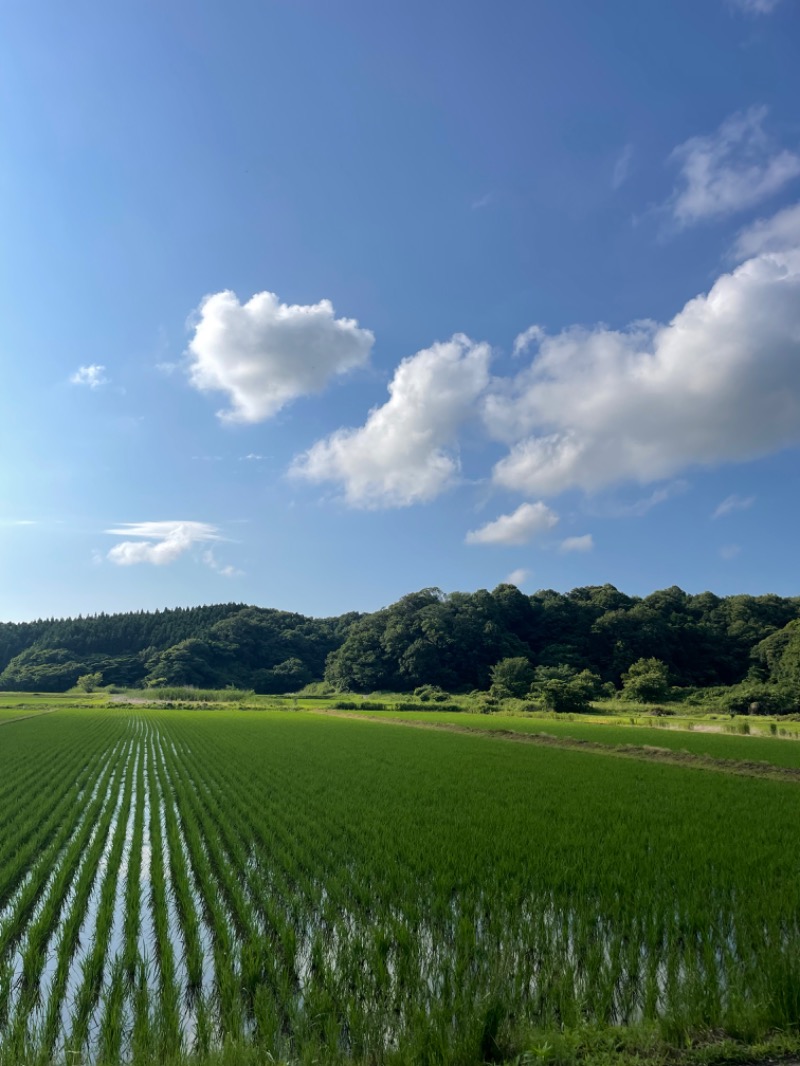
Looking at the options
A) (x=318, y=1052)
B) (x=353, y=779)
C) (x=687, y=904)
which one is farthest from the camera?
(x=353, y=779)

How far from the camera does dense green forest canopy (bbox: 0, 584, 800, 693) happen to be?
81000 millimetres

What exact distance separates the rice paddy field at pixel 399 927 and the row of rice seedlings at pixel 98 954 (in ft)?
0.10

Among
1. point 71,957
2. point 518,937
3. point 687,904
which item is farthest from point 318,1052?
point 687,904

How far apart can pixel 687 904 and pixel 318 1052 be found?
173 inches

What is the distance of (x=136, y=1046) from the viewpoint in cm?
412

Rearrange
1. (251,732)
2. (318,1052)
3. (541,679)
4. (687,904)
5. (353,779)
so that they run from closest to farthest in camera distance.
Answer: (318,1052) < (687,904) < (353,779) < (251,732) < (541,679)

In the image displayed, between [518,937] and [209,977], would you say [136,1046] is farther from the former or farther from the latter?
[518,937]

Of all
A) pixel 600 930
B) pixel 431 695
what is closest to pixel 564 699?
pixel 431 695

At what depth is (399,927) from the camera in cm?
592

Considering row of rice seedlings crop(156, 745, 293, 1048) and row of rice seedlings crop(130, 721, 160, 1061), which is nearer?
row of rice seedlings crop(130, 721, 160, 1061)

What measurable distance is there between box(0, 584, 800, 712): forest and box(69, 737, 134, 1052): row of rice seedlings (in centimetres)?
6218

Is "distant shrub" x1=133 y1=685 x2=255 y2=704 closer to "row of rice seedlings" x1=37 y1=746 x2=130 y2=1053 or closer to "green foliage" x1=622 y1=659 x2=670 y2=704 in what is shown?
"green foliage" x1=622 y1=659 x2=670 y2=704

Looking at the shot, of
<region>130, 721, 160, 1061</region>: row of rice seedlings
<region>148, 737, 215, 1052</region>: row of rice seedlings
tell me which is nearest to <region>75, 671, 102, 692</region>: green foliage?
<region>148, 737, 215, 1052</region>: row of rice seedlings

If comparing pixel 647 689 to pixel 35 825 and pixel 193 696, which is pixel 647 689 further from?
pixel 35 825
